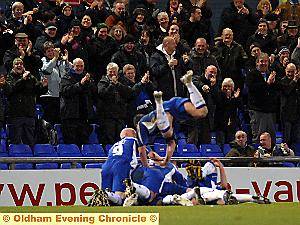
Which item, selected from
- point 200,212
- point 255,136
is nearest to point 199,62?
point 255,136

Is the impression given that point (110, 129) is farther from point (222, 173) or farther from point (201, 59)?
point (222, 173)

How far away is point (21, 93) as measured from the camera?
62.3ft

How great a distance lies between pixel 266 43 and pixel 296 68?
5.50 feet

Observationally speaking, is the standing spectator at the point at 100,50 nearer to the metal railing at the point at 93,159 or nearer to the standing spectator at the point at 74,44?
the standing spectator at the point at 74,44

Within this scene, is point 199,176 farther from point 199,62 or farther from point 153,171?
point 199,62

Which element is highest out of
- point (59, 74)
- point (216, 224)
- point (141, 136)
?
point (59, 74)

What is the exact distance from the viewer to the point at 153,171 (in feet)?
57.2

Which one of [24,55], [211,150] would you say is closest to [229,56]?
[211,150]

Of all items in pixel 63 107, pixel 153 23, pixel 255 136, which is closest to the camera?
pixel 63 107

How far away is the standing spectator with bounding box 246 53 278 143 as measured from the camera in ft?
67.5

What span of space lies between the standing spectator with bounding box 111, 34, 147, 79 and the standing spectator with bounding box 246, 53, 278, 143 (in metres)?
2.13

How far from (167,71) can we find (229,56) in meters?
1.72

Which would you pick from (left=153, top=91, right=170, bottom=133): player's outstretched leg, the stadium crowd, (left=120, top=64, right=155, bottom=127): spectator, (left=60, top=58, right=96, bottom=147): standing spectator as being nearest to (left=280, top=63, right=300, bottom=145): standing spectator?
the stadium crowd

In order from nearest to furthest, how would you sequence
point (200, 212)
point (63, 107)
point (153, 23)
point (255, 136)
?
point (200, 212), point (63, 107), point (255, 136), point (153, 23)
